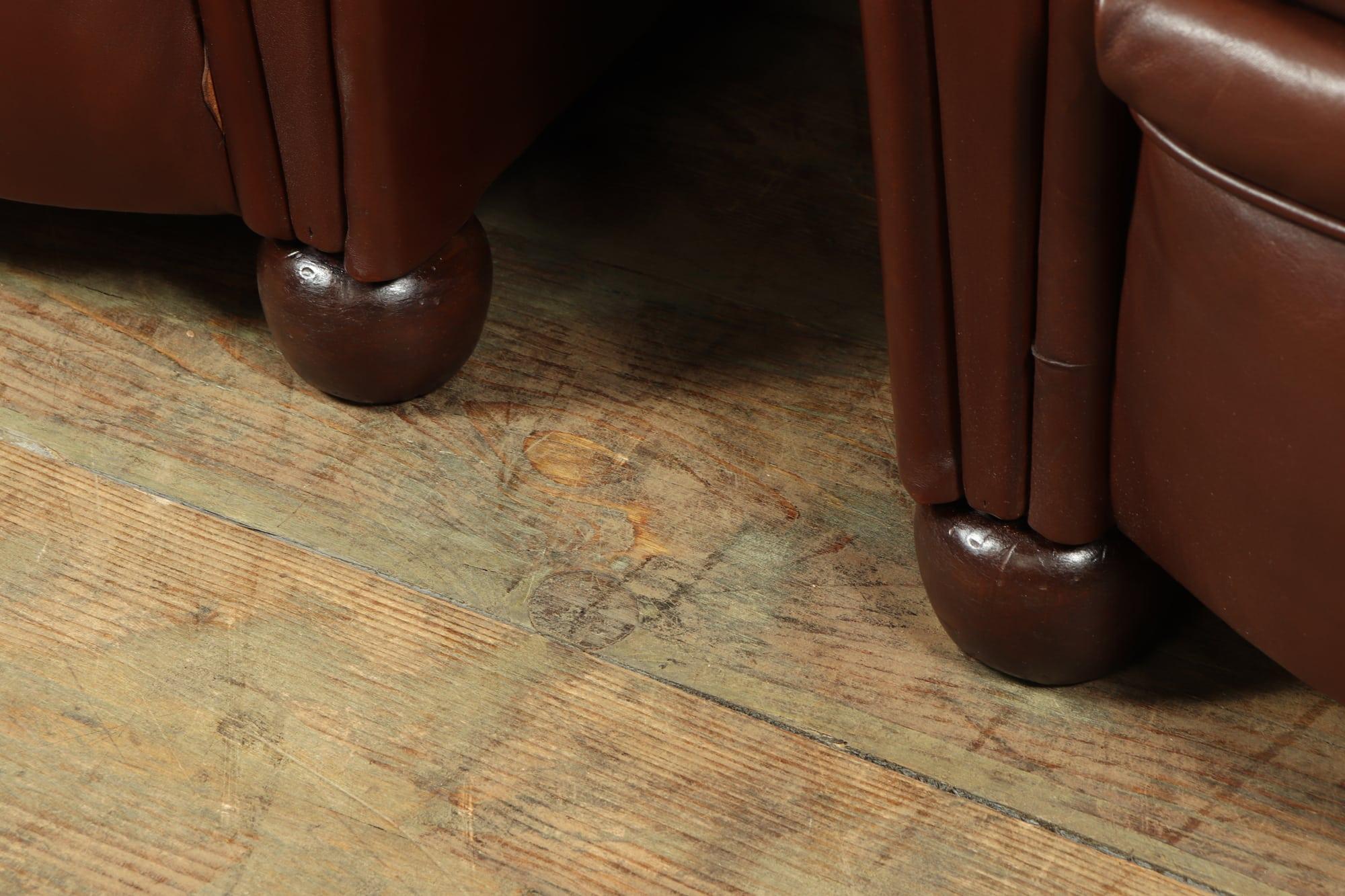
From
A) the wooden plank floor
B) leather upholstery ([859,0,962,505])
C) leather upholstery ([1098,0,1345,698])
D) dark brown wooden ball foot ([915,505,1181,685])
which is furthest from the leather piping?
the wooden plank floor

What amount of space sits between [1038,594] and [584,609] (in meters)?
0.27

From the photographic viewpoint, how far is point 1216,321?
615 millimetres

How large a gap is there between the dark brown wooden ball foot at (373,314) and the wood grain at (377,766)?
0.45 ft

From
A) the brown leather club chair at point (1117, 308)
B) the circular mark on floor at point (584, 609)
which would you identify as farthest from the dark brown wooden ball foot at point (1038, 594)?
the circular mark on floor at point (584, 609)

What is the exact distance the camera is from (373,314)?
95 centimetres

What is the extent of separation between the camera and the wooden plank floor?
0.78m

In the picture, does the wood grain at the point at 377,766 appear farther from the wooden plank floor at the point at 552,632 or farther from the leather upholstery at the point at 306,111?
the leather upholstery at the point at 306,111

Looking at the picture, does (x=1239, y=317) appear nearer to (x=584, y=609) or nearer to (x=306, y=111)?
(x=584, y=609)

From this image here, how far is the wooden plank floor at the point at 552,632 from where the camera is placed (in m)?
0.78

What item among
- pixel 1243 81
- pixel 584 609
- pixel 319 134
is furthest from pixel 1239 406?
pixel 319 134

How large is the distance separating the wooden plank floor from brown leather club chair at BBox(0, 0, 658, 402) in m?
0.09

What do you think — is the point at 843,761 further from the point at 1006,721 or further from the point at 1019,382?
the point at 1019,382

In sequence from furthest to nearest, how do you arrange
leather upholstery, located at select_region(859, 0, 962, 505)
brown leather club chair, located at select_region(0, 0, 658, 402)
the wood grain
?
brown leather club chair, located at select_region(0, 0, 658, 402), the wood grain, leather upholstery, located at select_region(859, 0, 962, 505)

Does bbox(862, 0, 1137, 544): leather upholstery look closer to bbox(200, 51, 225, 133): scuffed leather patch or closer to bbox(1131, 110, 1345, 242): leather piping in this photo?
bbox(1131, 110, 1345, 242): leather piping
